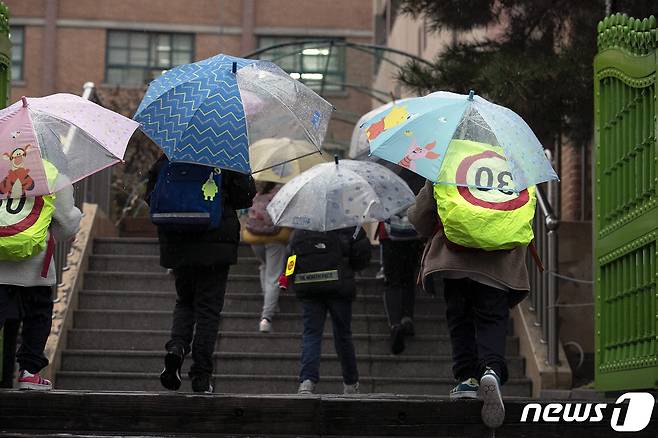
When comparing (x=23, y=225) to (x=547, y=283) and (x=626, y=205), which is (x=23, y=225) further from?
(x=547, y=283)

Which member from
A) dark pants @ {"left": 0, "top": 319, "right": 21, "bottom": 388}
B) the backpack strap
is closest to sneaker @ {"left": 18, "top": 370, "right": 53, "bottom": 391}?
dark pants @ {"left": 0, "top": 319, "right": 21, "bottom": 388}

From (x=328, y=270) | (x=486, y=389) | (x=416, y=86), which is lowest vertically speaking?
(x=486, y=389)

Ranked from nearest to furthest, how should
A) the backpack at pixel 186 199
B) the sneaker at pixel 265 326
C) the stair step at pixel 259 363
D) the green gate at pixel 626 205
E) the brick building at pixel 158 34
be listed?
the backpack at pixel 186 199
the green gate at pixel 626 205
the stair step at pixel 259 363
the sneaker at pixel 265 326
the brick building at pixel 158 34

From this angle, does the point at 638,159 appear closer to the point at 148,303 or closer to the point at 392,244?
the point at 392,244

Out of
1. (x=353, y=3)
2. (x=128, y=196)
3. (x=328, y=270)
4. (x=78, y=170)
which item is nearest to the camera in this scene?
(x=78, y=170)

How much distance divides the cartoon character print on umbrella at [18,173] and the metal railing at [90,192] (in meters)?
4.79

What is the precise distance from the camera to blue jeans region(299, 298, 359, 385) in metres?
9.62

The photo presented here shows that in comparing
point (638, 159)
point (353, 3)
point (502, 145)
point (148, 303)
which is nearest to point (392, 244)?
point (148, 303)

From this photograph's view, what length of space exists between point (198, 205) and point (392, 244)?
413 cm

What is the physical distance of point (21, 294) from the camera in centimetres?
740

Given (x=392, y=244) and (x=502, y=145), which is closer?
(x=502, y=145)

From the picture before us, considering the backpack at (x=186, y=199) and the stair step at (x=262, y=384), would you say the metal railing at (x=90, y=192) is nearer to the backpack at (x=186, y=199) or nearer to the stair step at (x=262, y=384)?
the stair step at (x=262, y=384)

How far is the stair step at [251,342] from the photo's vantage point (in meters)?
11.4

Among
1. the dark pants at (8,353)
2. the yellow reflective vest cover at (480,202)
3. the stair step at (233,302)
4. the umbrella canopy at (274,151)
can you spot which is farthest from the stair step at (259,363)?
the yellow reflective vest cover at (480,202)
